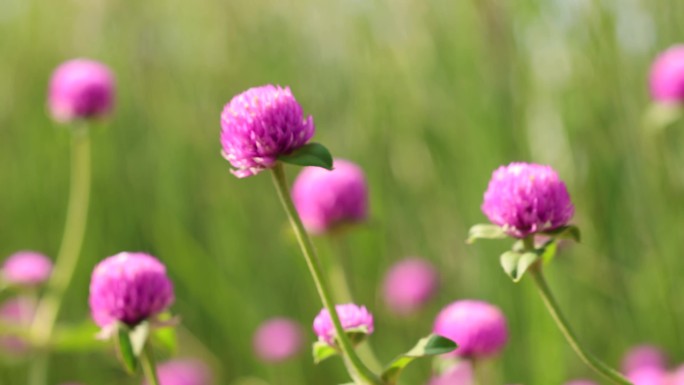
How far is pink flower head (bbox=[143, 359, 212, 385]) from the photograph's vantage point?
2.13 meters

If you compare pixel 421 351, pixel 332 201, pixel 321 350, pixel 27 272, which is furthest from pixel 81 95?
pixel 421 351

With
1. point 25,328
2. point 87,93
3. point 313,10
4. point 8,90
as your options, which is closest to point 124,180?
point 8,90

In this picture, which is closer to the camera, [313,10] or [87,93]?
[87,93]

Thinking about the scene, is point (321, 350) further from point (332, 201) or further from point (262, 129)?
point (332, 201)

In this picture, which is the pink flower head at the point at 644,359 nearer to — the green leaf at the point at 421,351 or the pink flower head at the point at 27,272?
the green leaf at the point at 421,351

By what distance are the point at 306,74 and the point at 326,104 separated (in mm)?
196

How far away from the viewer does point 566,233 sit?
90 centimetres

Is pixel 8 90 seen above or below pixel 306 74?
above

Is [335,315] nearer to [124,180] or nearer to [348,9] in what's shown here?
[348,9]

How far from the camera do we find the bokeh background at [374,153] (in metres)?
2.11

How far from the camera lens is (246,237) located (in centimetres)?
302

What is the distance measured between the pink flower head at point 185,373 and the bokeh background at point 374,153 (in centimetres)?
19

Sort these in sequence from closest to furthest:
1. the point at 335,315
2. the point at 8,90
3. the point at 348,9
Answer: the point at 335,315 < the point at 348,9 < the point at 8,90

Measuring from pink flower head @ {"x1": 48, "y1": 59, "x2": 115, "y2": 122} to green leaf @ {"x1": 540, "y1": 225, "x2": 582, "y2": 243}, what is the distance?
3.92ft
